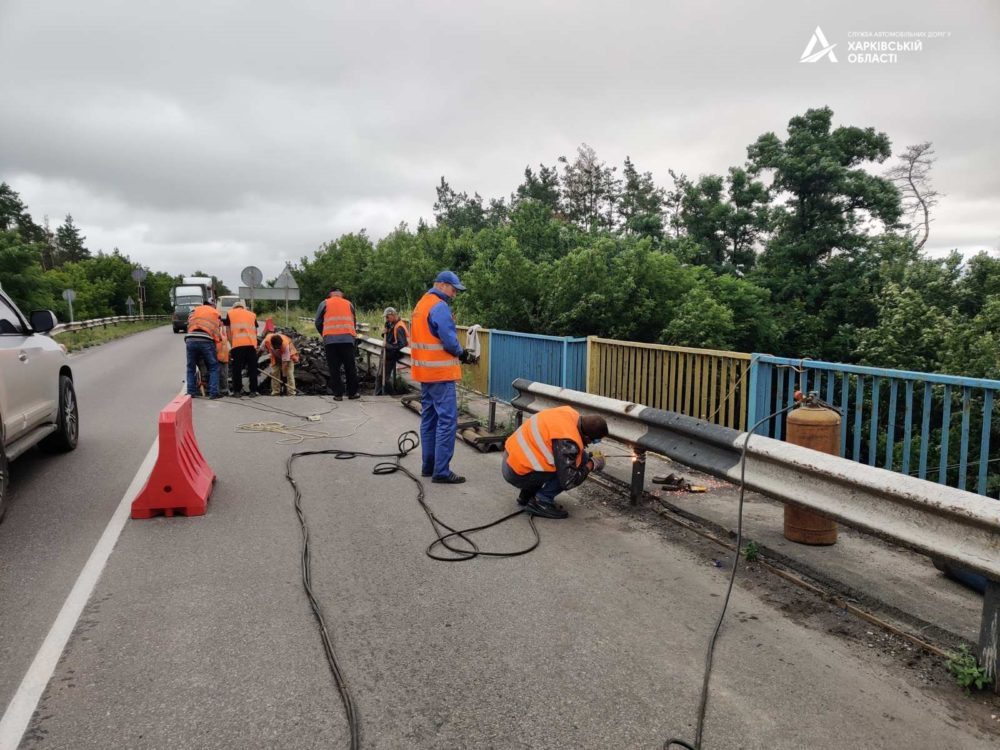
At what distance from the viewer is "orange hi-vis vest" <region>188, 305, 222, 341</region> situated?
11.7 m

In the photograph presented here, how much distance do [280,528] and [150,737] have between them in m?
2.53

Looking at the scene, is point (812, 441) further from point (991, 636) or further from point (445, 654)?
point (445, 654)

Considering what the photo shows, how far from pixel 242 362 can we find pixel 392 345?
2657mm

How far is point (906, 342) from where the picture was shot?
656 inches

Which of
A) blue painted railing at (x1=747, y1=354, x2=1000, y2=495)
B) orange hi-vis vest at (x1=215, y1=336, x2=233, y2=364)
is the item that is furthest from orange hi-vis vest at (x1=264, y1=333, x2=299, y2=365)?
blue painted railing at (x1=747, y1=354, x2=1000, y2=495)

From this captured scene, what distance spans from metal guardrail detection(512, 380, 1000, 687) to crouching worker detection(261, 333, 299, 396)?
833cm

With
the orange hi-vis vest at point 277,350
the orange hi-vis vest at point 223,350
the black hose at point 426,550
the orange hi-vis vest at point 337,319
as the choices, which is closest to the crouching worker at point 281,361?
the orange hi-vis vest at point 277,350

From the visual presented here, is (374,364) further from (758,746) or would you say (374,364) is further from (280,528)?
(758,746)

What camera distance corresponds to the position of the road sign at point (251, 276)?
2098cm

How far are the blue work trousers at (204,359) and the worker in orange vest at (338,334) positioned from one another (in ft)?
6.27

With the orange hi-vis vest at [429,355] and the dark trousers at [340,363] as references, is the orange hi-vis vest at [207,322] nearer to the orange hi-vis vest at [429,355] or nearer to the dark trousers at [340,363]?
the dark trousers at [340,363]

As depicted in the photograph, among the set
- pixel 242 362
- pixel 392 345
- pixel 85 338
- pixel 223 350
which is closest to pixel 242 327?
pixel 242 362

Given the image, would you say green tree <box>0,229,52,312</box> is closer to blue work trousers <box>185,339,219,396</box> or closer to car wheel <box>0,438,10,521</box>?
blue work trousers <box>185,339,219,396</box>

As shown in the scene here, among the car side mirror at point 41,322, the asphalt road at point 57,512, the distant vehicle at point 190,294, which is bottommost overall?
the asphalt road at point 57,512
